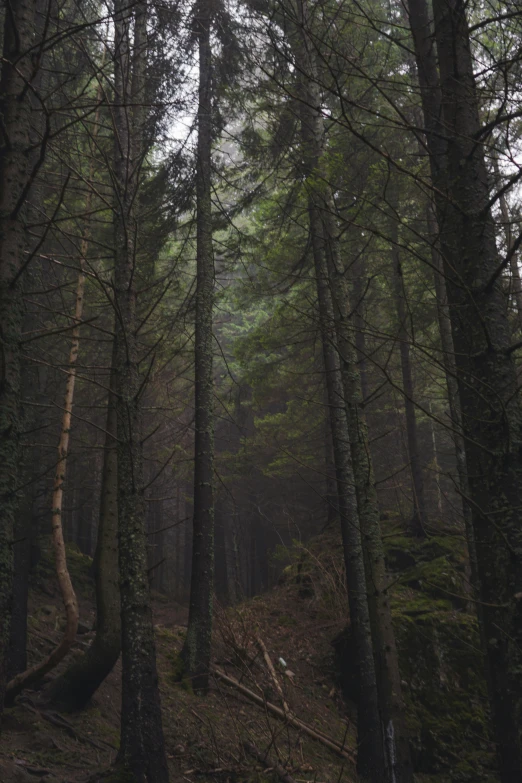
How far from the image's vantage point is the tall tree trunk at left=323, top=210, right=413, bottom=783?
15.7 feet

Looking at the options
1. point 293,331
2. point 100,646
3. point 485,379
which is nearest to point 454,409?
point 485,379

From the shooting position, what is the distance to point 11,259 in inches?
123

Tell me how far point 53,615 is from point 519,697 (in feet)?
33.0

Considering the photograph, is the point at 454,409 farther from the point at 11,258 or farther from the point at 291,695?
the point at 291,695

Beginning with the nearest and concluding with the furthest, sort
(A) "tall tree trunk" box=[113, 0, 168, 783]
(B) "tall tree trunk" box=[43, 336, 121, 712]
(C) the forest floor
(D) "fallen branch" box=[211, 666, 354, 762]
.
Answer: (A) "tall tree trunk" box=[113, 0, 168, 783]
(C) the forest floor
(B) "tall tree trunk" box=[43, 336, 121, 712]
(D) "fallen branch" box=[211, 666, 354, 762]

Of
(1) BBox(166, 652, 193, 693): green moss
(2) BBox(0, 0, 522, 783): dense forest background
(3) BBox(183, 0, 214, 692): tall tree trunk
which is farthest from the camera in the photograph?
(3) BBox(183, 0, 214, 692): tall tree trunk

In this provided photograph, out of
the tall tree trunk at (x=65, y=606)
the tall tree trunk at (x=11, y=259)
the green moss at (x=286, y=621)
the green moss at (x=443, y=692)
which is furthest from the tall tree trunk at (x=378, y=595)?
the green moss at (x=286, y=621)

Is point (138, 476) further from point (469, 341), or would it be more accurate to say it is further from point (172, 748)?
point (172, 748)

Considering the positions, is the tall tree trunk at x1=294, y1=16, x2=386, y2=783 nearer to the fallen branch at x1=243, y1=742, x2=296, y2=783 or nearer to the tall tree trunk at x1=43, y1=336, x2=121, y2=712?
the fallen branch at x1=243, y1=742, x2=296, y2=783

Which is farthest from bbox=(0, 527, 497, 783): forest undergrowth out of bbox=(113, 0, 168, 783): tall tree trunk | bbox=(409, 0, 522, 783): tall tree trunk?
Answer: bbox=(409, 0, 522, 783): tall tree trunk

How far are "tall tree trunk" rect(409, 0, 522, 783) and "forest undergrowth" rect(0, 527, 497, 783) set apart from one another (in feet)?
4.79

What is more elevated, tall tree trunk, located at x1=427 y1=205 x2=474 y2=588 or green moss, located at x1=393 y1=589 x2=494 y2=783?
tall tree trunk, located at x1=427 y1=205 x2=474 y2=588

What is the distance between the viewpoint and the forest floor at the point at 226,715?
5.29 m

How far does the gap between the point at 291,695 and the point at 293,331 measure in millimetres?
8866
